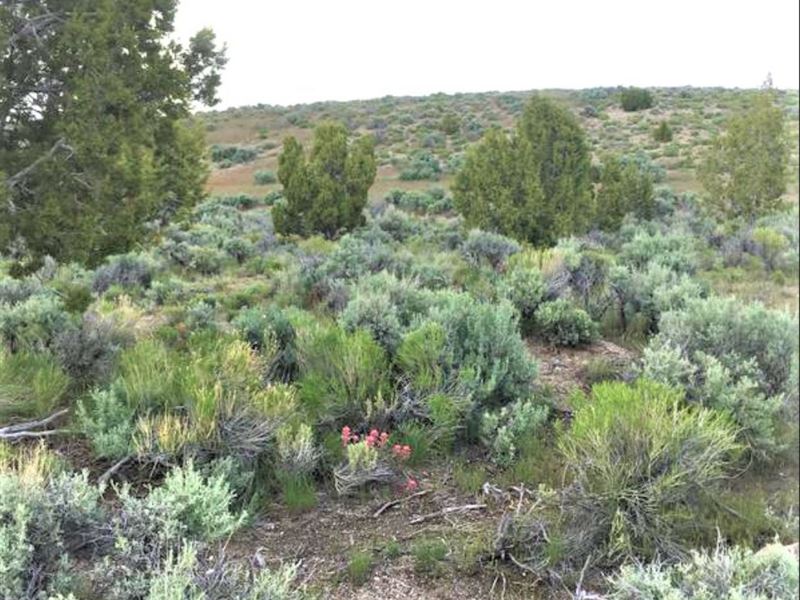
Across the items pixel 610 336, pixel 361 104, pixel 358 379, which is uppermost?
pixel 361 104

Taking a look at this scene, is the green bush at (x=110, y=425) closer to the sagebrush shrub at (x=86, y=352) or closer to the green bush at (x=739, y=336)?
the sagebrush shrub at (x=86, y=352)

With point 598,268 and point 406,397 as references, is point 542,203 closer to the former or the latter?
point 598,268

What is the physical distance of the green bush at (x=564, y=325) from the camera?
25.7 feet

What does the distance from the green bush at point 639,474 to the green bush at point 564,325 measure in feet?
12.2

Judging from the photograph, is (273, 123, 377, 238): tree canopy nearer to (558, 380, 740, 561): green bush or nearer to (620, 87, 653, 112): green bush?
(558, 380, 740, 561): green bush

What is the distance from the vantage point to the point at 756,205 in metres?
17.3

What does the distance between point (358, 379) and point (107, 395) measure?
6.14 feet

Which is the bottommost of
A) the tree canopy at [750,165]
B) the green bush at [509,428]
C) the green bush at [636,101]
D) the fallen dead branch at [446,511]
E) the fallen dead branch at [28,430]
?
the fallen dead branch at [446,511]

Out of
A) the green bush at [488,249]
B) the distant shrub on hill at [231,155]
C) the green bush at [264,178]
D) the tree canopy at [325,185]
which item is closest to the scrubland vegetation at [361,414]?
the green bush at [488,249]

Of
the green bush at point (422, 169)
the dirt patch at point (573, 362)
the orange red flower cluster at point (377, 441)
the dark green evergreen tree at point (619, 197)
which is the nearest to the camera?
the orange red flower cluster at point (377, 441)

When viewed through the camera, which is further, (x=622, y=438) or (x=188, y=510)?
(x=622, y=438)

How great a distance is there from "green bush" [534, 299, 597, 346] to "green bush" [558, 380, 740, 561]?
3.73m

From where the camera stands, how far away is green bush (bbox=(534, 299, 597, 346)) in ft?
25.7

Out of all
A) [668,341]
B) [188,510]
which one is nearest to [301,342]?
[188,510]
